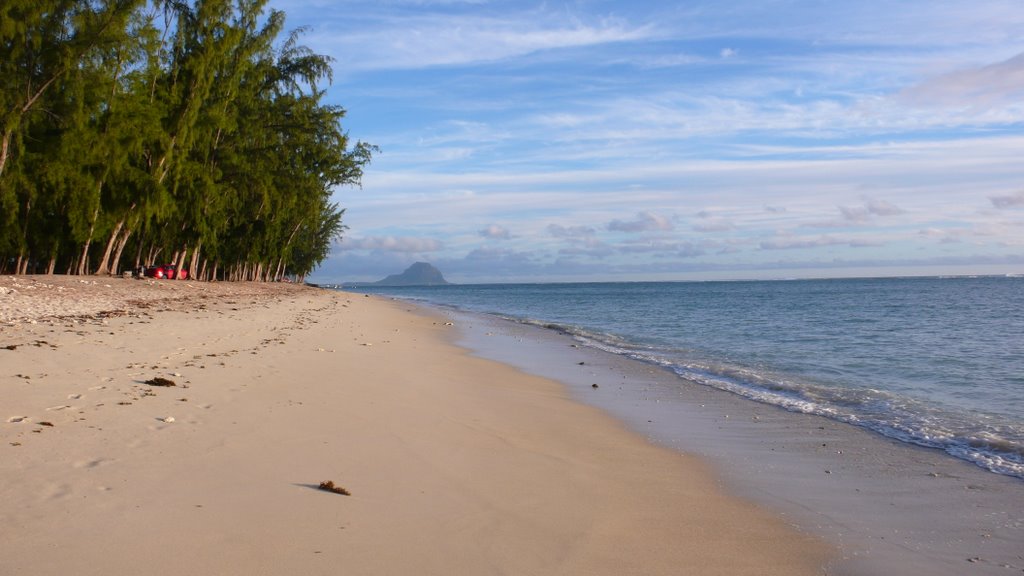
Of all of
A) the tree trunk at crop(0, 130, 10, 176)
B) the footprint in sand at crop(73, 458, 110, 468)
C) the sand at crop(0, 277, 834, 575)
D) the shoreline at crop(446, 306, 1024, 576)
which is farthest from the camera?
the tree trunk at crop(0, 130, 10, 176)

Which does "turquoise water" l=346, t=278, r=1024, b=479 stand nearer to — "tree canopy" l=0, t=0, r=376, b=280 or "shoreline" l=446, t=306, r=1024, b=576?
"shoreline" l=446, t=306, r=1024, b=576

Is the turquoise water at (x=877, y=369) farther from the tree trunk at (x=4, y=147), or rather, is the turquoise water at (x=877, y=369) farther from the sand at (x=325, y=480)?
the tree trunk at (x=4, y=147)

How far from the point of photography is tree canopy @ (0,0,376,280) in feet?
78.1

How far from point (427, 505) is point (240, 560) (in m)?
1.55

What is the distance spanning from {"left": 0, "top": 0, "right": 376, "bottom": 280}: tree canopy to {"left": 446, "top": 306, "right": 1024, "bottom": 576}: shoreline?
21.7 meters

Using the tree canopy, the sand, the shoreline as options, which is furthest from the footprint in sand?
the tree canopy

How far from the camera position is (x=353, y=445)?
→ 6.98 metres

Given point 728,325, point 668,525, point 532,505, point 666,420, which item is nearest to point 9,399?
point 532,505

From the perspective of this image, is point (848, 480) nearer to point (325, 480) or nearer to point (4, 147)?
point (325, 480)

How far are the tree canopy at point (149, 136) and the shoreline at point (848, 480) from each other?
71.3 ft

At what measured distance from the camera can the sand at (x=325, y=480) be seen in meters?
4.34

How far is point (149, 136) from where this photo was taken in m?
30.2

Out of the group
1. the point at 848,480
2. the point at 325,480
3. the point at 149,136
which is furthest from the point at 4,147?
the point at 848,480

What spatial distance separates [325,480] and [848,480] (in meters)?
4.87
